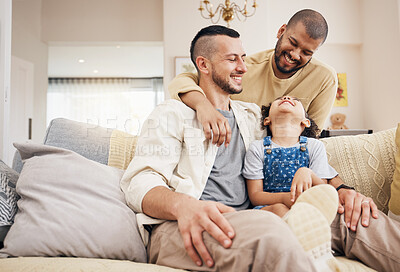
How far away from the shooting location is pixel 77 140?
63.2 inches

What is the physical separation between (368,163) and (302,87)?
628 millimetres

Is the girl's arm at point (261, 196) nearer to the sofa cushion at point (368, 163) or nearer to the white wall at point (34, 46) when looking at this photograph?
the sofa cushion at point (368, 163)

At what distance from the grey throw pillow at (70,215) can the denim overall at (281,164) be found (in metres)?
0.61

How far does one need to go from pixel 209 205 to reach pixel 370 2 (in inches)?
207

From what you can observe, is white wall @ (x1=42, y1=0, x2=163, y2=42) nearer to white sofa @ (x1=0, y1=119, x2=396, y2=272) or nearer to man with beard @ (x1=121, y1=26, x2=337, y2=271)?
man with beard @ (x1=121, y1=26, x2=337, y2=271)

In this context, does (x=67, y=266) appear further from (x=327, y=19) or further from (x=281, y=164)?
(x=327, y=19)

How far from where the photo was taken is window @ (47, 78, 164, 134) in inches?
364

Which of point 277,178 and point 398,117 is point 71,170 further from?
point 398,117

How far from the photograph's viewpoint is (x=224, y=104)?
1.70m

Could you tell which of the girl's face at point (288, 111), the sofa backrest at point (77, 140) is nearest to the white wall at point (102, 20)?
the sofa backrest at point (77, 140)

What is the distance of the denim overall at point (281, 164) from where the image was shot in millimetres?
1481

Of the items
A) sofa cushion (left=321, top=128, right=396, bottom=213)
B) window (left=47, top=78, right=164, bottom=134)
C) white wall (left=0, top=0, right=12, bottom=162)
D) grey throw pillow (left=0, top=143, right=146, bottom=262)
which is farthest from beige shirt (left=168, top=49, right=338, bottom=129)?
window (left=47, top=78, right=164, bottom=134)

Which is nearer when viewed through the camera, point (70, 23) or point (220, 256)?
point (220, 256)

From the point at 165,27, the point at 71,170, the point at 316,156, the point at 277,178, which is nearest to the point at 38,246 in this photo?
the point at 71,170
